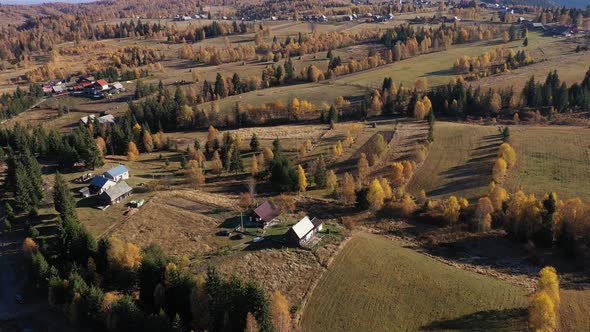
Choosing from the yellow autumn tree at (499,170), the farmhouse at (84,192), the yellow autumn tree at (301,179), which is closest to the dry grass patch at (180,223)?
the farmhouse at (84,192)

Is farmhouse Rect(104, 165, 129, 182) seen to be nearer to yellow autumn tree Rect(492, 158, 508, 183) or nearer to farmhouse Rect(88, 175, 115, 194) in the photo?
farmhouse Rect(88, 175, 115, 194)

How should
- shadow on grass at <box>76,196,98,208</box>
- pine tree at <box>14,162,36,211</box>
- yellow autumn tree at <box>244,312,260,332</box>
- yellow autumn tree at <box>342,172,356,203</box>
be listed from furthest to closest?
yellow autumn tree at <box>342,172,356,203</box>
shadow on grass at <box>76,196,98,208</box>
pine tree at <box>14,162,36,211</box>
yellow autumn tree at <box>244,312,260,332</box>

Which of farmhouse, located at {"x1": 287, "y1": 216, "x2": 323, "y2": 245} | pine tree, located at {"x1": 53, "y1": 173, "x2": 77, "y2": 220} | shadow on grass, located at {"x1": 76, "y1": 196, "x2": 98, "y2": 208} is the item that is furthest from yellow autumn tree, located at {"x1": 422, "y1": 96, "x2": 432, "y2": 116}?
pine tree, located at {"x1": 53, "y1": 173, "x2": 77, "y2": 220}

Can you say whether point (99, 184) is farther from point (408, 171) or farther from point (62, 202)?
point (408, 171)

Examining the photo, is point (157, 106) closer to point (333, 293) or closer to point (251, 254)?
point (251, 254)

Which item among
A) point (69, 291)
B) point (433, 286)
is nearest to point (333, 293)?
point (433, 286)
